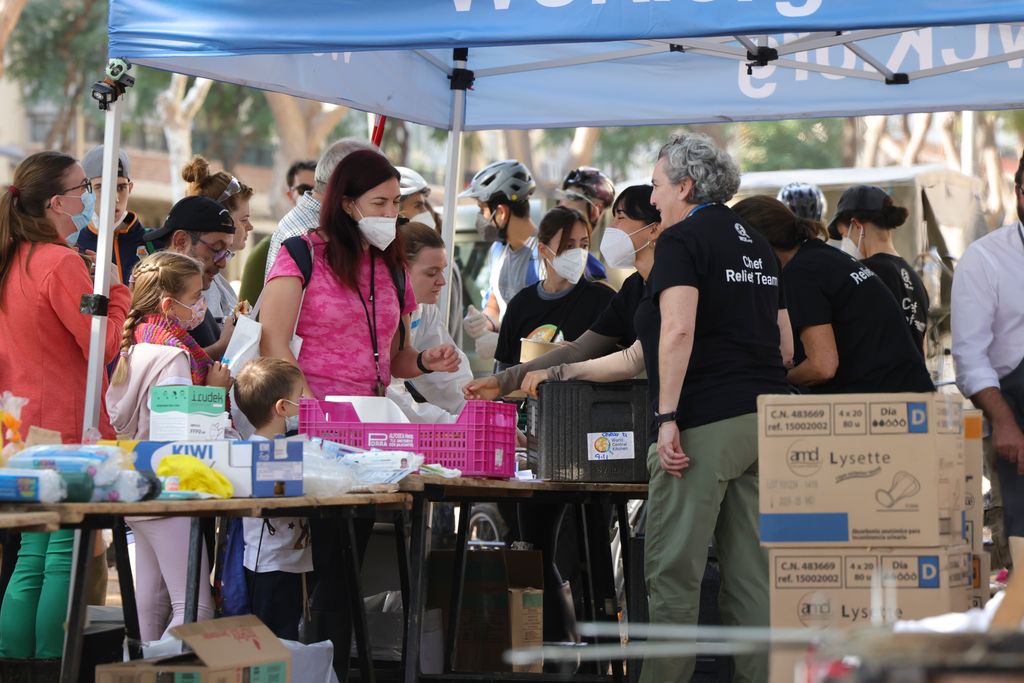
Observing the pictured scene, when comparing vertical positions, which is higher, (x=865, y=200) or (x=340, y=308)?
(x=865, y=200)

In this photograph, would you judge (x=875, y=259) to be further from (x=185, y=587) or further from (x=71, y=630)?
(x=71, y=630)

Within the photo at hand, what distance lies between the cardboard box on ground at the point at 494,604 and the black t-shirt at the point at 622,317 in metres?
1.05

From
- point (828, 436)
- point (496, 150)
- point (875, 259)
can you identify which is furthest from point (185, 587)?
point (496, 150)

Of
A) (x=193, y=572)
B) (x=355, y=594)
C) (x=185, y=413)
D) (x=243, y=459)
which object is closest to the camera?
(x=243, y=459)

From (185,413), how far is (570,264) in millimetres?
2499

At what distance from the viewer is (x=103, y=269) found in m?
5.05

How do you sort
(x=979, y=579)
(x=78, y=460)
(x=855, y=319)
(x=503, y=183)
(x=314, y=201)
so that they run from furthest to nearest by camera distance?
(x=503, y=183) → (x=314, y=201) → (x=855, y=319) → (x=979, y=579) → (x=78, y=460)

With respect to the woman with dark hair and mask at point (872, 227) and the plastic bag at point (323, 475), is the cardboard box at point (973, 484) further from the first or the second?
the woman with dark hair and mask at point (872, 227)

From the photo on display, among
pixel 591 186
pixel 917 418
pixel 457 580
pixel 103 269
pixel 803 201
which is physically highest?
pixel 591 186

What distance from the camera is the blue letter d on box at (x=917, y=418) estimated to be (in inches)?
153

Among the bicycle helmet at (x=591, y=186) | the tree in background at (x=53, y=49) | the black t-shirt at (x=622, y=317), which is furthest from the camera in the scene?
the tree in background at (x=53, y=49)

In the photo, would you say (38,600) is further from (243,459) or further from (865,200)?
(865,200)

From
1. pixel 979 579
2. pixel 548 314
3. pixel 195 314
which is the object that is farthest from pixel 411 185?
pixel 979 579

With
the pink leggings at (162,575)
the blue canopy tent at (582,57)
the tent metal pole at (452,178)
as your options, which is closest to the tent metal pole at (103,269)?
the blue canopy tent at (582,57)
